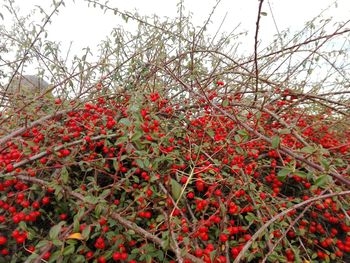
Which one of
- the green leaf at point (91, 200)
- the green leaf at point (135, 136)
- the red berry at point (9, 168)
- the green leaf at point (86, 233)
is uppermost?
the green leaf at point (135, 136)

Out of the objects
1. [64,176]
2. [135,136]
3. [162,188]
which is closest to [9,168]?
[64,176]

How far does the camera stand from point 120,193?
59.6 inches

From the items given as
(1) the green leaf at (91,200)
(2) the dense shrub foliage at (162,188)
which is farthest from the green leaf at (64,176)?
(1) the green leaf at (91,200)

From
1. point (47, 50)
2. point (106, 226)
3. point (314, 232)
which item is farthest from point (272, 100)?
point (47, 50)

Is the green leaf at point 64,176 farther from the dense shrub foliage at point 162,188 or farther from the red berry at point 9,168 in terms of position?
the red berry at point 9,168

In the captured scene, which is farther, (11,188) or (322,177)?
(11,188)

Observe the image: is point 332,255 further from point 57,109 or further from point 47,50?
point 47,50

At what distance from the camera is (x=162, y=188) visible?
1.36 m

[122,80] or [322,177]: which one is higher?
[122,80]

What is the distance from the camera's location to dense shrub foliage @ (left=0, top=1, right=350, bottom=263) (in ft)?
3.82

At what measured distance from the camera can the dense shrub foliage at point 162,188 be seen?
1165 mm

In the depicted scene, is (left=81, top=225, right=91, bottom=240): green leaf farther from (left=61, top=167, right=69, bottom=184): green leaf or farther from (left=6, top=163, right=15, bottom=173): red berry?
(left=6, top=163, right=15, bottom=173): red berry

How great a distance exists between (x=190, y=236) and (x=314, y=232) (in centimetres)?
86

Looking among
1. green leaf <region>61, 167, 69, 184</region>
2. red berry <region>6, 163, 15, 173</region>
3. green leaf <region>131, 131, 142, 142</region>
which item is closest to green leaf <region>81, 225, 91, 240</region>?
green leaf <region>61, 167, 69, 184</region>
